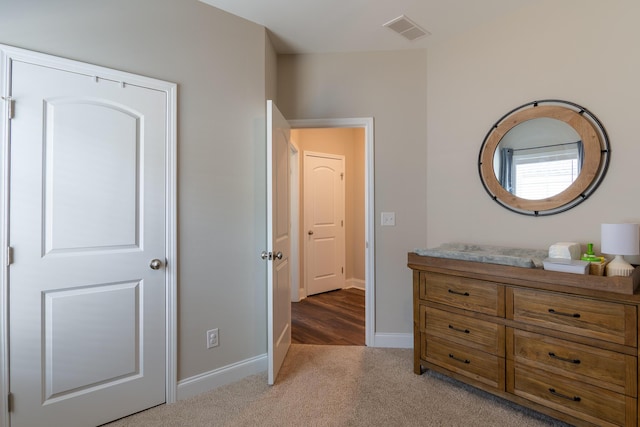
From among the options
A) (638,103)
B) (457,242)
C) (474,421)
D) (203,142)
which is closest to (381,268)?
(457,242)

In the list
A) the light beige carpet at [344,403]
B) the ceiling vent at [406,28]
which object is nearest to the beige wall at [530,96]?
the ceiling vent at [406,28]

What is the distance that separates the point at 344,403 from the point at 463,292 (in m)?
1.02

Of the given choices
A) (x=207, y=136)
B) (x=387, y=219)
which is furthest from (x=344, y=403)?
(x=207, y=136)

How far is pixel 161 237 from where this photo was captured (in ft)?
6.27

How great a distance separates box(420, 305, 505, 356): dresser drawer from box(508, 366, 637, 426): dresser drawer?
175mm

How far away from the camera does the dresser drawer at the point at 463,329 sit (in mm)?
1895

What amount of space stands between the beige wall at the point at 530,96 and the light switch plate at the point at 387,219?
1.01 ft

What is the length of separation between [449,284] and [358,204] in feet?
9.18

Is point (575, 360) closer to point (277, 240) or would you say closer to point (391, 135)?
point (277, 240)

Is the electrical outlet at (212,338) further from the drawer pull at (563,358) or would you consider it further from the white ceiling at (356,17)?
the white ceiling at (356,17)

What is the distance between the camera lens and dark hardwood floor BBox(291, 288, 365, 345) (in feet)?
9.77

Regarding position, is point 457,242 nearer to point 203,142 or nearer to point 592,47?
point 592,47

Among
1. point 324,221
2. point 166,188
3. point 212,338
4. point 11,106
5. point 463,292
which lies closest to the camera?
point 11,106

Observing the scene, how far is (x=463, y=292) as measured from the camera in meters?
2.03
